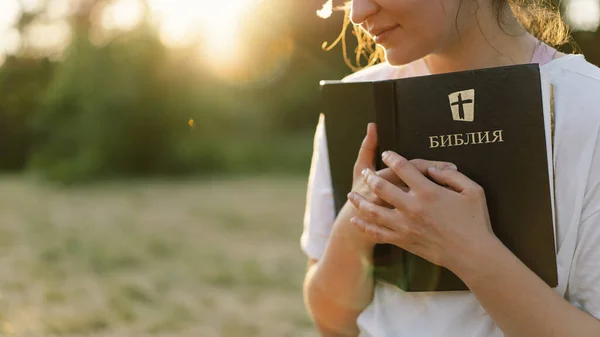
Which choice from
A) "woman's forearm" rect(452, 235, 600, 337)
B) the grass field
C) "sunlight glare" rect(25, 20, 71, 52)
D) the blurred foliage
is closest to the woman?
"woman's forearm" rect(452, 235, 600, 337)

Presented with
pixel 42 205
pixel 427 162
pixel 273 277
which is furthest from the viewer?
pixel 42 205

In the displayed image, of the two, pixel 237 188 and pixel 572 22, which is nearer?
pixel 572 22

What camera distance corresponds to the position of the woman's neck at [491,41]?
1.23 metres

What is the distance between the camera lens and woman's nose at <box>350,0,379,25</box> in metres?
1.17

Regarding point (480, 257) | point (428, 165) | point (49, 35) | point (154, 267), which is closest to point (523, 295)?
point (480, 257)

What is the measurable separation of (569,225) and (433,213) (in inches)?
8.6

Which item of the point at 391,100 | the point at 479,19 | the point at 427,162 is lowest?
the point at 427,162

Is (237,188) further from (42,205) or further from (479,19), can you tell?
(479,19)

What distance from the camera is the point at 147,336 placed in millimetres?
3443

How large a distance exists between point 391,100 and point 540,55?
0.28m

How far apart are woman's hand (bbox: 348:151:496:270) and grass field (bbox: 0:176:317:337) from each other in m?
2.49

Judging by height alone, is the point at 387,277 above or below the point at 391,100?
below

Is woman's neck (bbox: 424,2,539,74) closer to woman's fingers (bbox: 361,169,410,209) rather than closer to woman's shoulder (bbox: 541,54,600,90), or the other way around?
woman's shoulder (bbox: 541,54,600,90)

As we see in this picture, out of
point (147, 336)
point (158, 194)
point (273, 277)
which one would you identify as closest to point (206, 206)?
point (158, 194)
